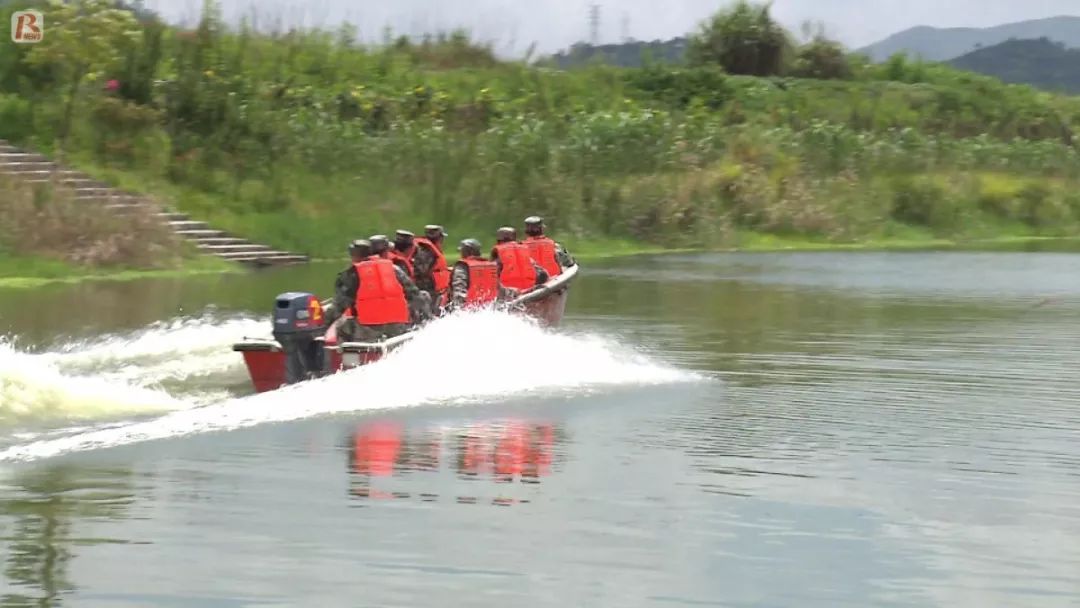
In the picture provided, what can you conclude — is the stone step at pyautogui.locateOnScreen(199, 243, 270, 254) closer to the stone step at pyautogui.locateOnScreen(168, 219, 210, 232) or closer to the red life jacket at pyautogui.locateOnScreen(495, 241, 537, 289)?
the stone step at pyautogui.locateOnScreen(168, 219, 210, 232)

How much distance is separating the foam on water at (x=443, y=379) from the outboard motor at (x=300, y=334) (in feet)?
1.50

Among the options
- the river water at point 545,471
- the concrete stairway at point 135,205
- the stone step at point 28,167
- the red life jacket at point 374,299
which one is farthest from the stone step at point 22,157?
the red life jacket at point 374,299

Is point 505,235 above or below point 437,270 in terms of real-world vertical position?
above

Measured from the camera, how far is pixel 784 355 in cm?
2200

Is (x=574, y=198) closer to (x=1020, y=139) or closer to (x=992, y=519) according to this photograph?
(x=1020, y=139)

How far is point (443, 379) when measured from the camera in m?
17.9

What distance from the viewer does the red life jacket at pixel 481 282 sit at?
2081 centimetres

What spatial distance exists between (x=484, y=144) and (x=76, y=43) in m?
10.2

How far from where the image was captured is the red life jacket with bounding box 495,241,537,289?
22141 mm

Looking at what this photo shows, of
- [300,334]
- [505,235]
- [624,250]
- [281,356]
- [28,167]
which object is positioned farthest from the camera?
[624,250]

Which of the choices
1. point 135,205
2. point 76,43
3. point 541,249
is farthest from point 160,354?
point 76,43

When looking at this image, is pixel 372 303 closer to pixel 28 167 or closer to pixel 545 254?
pixel 545 254

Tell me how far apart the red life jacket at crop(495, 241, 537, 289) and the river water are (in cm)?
92

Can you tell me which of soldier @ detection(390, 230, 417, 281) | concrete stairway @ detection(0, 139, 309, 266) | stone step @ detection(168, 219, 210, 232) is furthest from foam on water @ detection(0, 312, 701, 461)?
stone step @ detection(168, 219, 210, 232)
